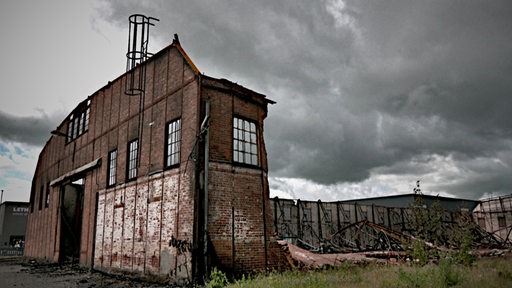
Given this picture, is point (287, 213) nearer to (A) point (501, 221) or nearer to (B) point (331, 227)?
(B) point (331, 227)

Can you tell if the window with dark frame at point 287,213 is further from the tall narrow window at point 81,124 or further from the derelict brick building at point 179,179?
the tall narrow window at point 81,124

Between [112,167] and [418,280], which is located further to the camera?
[112,167]

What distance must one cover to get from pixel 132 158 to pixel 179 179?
14.9 feet

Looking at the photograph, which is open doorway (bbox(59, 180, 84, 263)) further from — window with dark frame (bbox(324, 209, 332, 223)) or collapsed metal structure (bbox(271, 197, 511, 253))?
window with dark frame (bbox(324, 209, 332, 223))

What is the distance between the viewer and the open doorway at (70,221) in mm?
22438

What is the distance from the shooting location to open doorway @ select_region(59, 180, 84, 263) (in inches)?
883

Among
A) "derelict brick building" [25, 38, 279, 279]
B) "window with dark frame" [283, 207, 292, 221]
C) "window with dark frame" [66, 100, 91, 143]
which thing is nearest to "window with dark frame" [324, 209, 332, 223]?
"window with dark frame" [283, 207, 292, 221]

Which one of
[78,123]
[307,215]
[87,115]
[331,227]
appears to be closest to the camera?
[87,115]

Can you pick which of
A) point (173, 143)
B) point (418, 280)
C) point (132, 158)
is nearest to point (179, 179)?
point (173, 143)

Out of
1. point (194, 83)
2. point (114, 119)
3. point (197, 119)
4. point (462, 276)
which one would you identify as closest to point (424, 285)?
point (462, 276)

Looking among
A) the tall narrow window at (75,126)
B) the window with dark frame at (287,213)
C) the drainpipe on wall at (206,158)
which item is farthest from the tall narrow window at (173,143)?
the tall narrow window at (75,126)

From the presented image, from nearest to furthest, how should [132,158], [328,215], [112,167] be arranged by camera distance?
1. [132,158]
2. [112,167]
3. [328,215]

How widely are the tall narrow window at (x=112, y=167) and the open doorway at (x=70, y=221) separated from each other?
24.5ft

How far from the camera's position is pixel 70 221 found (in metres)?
23.0
